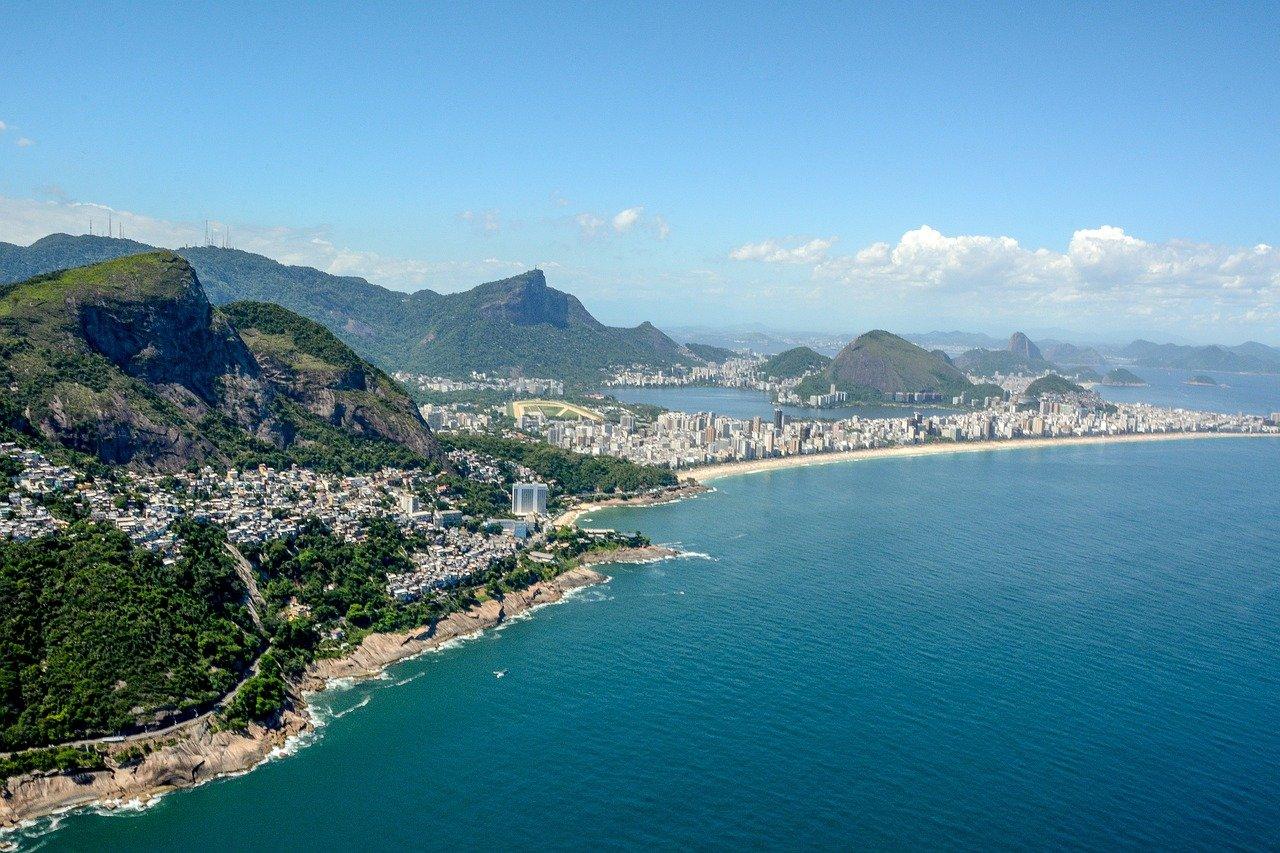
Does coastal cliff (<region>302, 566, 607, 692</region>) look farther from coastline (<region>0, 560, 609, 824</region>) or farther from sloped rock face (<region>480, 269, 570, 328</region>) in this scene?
sloped rock face (<region>480, 269, 570, 328</region>)

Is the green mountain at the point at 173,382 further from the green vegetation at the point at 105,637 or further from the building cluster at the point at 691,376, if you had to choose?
the building cluster at the point at 691,376

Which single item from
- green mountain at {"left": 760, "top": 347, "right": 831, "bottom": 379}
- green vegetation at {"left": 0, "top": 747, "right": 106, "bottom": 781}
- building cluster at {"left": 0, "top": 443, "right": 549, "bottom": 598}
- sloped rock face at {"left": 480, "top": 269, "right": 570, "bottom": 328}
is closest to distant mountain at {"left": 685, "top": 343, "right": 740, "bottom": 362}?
green mountain at {"left": 760, "top": 347, "right": 831, "bottom": 379}

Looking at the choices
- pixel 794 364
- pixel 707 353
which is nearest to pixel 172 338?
pixel 794 364

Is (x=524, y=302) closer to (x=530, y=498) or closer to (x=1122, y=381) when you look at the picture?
(x=1122, y=381)

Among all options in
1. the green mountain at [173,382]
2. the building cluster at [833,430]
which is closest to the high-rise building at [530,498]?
the green mountain at [173,382]

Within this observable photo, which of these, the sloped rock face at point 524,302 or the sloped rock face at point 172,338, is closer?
the sloped rock face at point 172,338

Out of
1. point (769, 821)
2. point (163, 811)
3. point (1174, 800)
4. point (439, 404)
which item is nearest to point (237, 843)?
point (163, 811)
